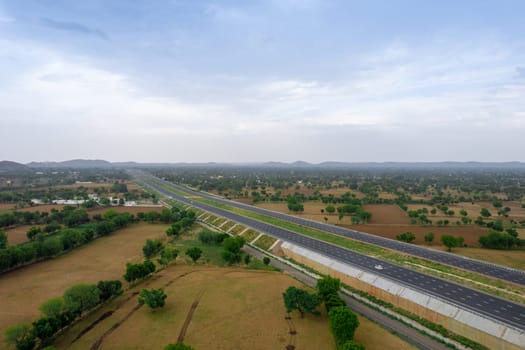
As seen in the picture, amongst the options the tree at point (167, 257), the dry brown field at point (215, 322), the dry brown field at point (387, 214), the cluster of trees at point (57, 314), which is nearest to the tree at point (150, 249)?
the tree at point (167, 257)

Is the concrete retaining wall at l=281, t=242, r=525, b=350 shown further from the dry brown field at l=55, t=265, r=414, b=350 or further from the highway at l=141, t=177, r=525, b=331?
the dry brown field at l=55, t=265, r=414, b=350

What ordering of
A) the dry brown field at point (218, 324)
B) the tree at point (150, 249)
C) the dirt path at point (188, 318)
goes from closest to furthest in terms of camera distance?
1. the dry brown field at point (218, 324)
2. the dirt path at point (188, 318)
3. the tree at point (150, 249)

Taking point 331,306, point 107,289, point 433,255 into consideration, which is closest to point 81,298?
point 107,289

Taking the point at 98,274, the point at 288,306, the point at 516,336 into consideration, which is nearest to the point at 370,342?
the point at 288,306

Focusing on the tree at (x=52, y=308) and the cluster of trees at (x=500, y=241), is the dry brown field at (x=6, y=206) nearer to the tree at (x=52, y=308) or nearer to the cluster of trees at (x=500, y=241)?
the tree at (x=52, y=308)

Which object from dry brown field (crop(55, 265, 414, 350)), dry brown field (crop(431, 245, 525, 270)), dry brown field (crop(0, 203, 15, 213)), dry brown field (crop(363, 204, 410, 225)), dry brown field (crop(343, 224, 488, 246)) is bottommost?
dry brown field (crop(55, 265, 414, 350))

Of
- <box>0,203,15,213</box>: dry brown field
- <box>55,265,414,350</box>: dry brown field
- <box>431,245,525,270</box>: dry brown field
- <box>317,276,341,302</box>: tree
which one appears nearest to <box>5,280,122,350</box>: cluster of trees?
<box>55,265,414,350</box>: dry brown field

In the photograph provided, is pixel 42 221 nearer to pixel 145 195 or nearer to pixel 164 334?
pixel 145 195
